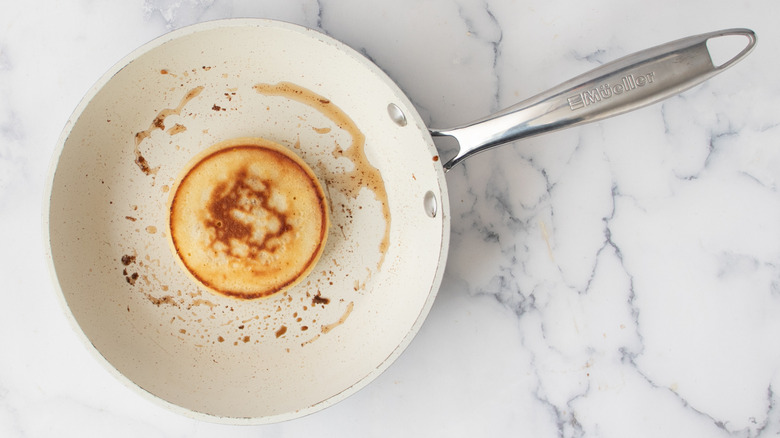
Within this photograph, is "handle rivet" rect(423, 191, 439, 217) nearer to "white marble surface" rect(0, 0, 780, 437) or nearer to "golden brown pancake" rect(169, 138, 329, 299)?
"white marble surface" rect(0, 0, 780, 437)

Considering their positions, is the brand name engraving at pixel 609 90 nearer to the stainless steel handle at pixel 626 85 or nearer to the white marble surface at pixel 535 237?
the stainless steel handle at pixel 626 85

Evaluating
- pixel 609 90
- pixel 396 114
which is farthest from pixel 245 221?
pixel 609 90

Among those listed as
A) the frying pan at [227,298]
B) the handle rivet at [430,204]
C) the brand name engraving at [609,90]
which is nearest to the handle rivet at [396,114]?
the frying pan at [227,298]

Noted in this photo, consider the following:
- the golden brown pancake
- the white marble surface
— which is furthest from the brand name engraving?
the golden brown pancake

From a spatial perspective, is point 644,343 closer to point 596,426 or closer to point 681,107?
point 596,426

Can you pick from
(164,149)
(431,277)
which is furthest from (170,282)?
(431,277)
